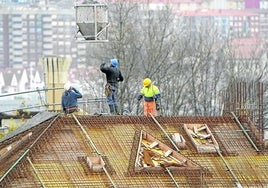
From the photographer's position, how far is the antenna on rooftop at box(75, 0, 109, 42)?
29219 mm

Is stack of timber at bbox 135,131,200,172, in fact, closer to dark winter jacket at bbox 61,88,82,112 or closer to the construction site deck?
the construction site deck

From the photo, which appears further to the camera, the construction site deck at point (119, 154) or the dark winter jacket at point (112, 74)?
the dark winter jacket at point (112, 74)

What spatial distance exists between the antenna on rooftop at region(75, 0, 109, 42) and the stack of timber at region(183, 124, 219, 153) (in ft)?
15.7

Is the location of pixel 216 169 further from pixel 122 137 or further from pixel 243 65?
pixel 243 65

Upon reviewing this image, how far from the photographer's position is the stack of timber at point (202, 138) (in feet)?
79.6

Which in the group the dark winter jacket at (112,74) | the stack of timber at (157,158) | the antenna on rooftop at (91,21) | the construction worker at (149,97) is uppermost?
the antenna on rooftop at (91,21)

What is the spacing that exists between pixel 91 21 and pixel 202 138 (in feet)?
19.3

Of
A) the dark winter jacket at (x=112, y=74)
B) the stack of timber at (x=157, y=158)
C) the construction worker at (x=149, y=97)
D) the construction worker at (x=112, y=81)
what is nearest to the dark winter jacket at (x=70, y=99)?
the construction worker at (x=149, y=97)

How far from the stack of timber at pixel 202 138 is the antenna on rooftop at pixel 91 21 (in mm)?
4788

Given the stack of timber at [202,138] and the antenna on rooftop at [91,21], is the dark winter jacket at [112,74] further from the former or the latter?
the stack of timber at [202,138]

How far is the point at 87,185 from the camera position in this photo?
22547mm

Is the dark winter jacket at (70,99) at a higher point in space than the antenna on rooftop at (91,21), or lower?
lower

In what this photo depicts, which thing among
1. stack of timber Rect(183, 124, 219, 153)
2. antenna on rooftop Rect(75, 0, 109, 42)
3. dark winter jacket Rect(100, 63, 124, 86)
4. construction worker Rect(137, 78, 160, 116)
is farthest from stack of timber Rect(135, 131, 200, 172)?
antenna on rooftop Rect(75, 0, 109, 42)

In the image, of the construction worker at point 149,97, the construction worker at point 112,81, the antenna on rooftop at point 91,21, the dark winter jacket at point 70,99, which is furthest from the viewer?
the antenna on rooftop at point 91,21
